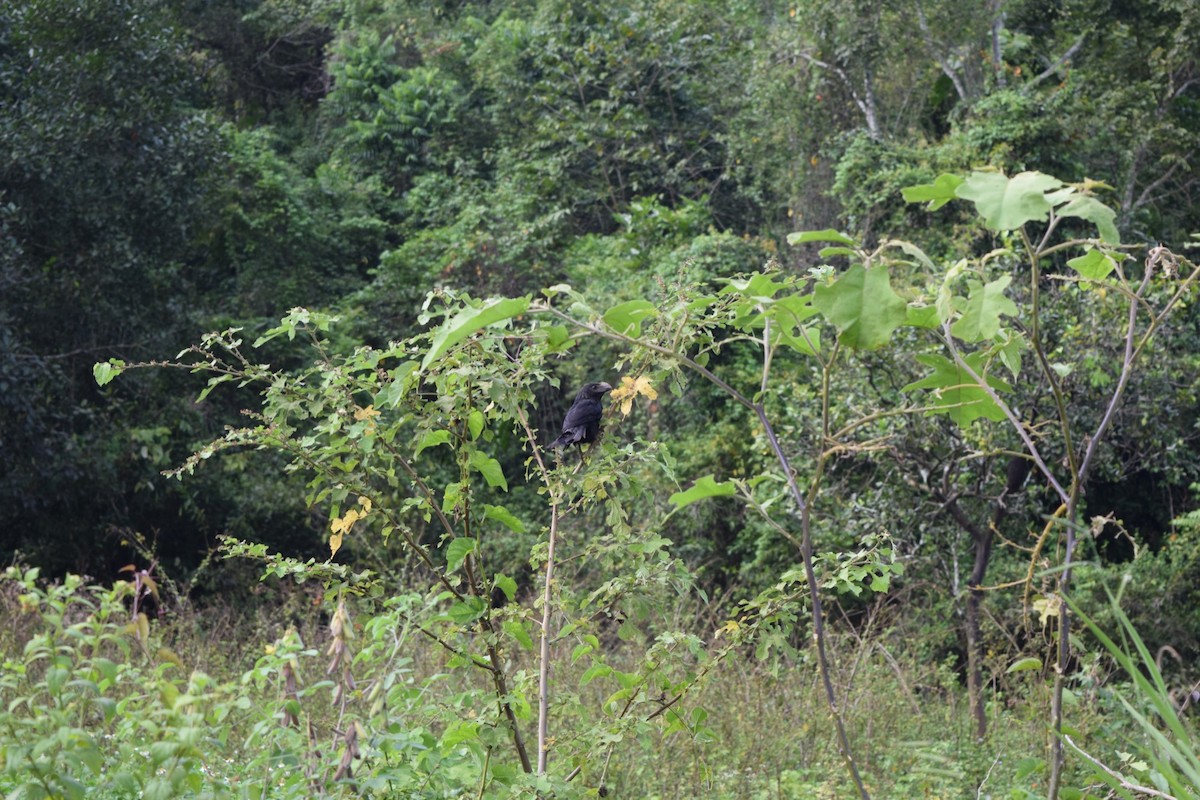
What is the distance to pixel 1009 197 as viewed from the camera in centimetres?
91

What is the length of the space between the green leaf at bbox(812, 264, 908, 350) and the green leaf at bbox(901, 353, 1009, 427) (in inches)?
6.1

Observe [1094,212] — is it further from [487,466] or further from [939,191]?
[487,466]

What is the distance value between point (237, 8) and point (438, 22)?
2.12 meters

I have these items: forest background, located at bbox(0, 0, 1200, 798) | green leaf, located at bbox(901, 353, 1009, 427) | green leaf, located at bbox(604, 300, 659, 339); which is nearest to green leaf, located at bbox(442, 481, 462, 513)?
forest background, located at bbox(0, 0, 1200, 798)

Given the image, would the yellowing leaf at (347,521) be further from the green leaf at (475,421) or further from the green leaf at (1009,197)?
the green leaf at (1009,197)

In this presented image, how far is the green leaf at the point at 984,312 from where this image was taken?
1.04 meters

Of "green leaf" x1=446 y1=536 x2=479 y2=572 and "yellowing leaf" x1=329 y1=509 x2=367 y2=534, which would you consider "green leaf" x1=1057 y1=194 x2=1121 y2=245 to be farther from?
"yellowing leaf" x1=329 y1=509 x2=367 y2=534

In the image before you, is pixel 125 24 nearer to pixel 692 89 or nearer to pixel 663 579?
pixel 692 89

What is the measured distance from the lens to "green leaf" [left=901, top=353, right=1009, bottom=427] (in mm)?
1192

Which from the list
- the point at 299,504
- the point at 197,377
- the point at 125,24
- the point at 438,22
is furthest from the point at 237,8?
the point at 299,504

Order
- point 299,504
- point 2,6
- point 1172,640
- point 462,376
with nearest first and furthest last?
point 462,376
point 1172,640
point 2,6
point 299,504

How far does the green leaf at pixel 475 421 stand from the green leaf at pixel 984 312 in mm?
904

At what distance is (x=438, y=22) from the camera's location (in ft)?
39.6

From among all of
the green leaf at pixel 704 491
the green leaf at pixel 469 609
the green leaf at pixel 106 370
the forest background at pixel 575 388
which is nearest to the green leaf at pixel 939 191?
the forest background at pixel 575 388
